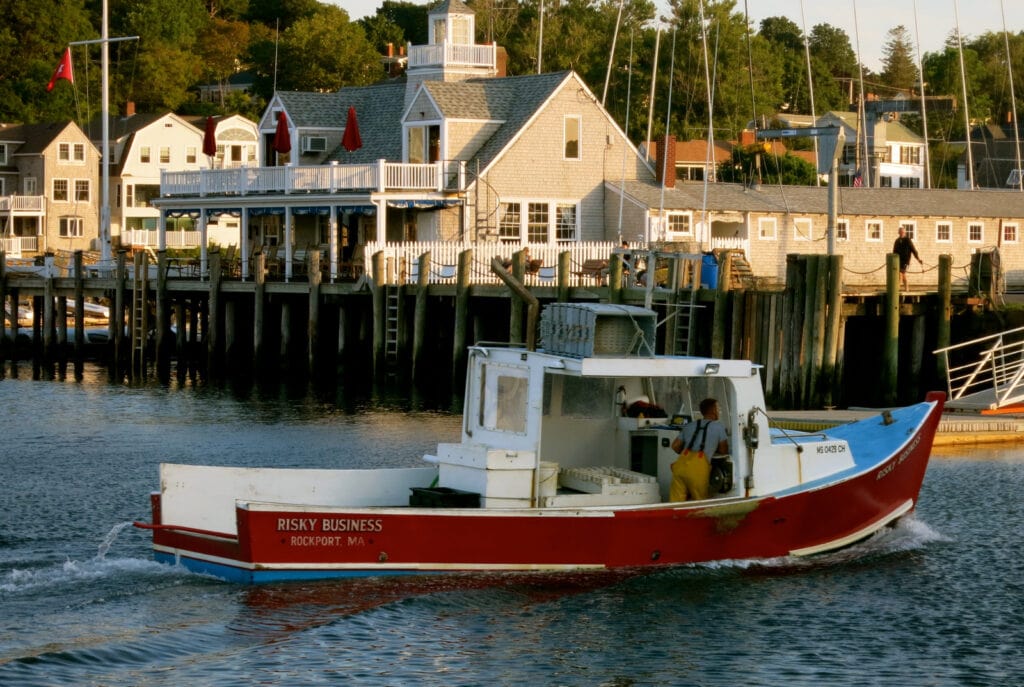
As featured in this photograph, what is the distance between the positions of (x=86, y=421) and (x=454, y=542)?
20178mm

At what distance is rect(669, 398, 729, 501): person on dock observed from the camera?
19938 mm

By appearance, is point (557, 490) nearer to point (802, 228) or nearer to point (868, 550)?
point (868, 550)

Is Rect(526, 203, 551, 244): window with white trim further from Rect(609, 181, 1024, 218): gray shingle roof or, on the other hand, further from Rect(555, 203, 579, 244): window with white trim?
Rect(609, 181, 1024, 218): gray shingle roof

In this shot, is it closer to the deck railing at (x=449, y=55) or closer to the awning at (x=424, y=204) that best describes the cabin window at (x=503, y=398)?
the awning at (x=424, y=204)

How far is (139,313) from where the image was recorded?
5262 cm

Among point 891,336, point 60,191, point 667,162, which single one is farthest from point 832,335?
point 60,191

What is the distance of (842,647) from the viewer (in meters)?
17.6

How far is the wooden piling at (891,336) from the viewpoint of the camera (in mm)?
35062

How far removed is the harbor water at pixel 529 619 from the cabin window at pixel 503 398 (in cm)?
182

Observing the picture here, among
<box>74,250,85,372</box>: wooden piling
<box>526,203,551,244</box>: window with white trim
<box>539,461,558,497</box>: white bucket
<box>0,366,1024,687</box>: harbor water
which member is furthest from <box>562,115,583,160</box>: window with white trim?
<box>539,461,558,497</box>: white bucket

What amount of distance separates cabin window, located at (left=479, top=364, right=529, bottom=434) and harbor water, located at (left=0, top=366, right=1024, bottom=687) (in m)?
1.82

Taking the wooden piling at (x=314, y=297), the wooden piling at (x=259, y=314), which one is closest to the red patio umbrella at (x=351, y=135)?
the wooden piling at (x=259, y=314)

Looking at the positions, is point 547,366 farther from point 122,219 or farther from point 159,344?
point 122,219

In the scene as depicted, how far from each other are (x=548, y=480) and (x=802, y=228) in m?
34.9
